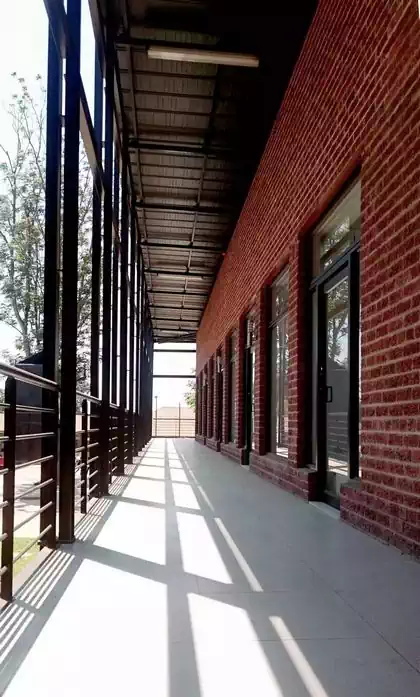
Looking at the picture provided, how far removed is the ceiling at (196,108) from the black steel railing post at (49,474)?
4031 millimetres

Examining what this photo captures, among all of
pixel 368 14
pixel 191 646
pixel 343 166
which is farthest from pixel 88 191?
pixel 191 646

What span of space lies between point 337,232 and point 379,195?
1221 millimetres

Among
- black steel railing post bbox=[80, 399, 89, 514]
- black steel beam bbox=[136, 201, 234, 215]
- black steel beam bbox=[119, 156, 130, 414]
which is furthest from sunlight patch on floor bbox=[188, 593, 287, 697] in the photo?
black steel beam bbox=[136, 201, 234, 215]

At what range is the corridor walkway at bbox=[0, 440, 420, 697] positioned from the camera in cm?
151

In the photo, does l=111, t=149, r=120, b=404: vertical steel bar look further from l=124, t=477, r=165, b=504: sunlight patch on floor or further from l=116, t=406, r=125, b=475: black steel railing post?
l=124, t=477, r=165, b=504: sunlight patch on floor

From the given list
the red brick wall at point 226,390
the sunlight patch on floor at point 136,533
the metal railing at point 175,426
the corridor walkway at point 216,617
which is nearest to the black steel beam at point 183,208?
the red brick wall at point 226,390

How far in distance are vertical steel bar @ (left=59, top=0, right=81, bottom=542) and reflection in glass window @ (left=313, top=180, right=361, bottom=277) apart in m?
1.86

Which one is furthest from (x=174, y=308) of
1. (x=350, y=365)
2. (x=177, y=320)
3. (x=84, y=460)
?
(x=350, y=365)

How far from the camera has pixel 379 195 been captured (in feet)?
10.9

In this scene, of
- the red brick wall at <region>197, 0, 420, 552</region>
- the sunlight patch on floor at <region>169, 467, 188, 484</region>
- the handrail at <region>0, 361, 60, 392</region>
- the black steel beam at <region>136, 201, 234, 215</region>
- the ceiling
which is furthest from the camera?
the black steel beam at <region>136, 201, 234, 215</region>

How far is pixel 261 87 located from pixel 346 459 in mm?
4290

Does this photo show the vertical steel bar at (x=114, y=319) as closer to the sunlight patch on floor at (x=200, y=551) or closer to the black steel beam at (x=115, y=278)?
the black steel beam at (x=115, y=278)

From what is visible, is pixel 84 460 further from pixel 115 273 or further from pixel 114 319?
pixel 115 273

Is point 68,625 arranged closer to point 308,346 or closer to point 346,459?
point 346,459
